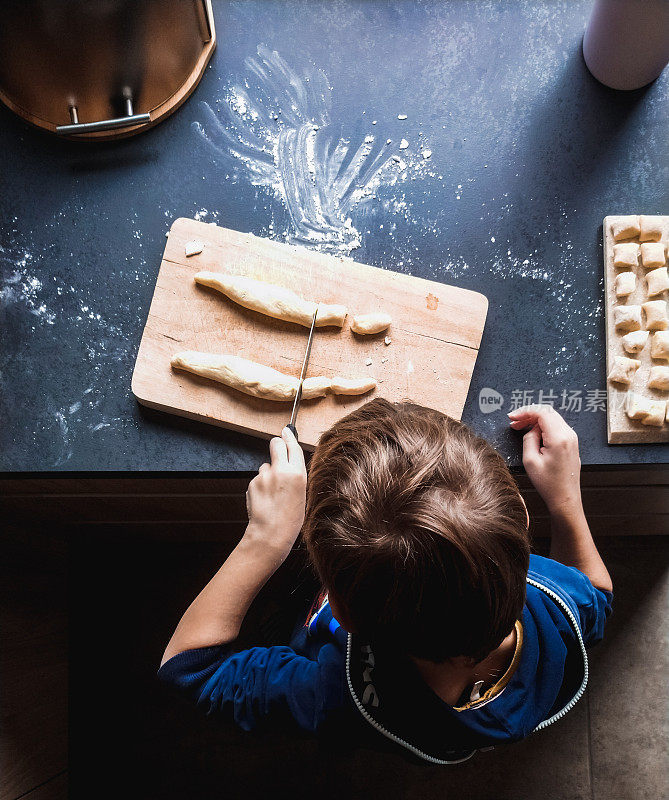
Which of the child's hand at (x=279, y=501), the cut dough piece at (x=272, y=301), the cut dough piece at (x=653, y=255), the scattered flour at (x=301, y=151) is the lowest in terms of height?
Answer: the child's hand at (x=279, y=501)

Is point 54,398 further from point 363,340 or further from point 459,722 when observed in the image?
point 459,722

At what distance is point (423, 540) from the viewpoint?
66 cm

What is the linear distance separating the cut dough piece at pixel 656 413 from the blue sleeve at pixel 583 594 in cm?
26

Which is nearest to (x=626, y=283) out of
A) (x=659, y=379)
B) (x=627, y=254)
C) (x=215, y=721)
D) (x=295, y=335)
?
(x=627, y=254)

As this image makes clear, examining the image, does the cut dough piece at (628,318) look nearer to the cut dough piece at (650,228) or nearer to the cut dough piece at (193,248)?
the cut dough piece at (650,228)

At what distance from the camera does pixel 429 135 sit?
3.64 feet

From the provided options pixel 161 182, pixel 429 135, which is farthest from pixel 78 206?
pixel 429 135

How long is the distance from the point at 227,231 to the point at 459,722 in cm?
79

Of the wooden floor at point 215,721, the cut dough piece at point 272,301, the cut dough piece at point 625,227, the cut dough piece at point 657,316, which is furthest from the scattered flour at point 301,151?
the wooden floor at point 215,721

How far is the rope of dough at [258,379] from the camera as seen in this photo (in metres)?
0.98

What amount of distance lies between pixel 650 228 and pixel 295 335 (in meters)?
0.60

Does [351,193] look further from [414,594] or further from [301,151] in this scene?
[414,594]

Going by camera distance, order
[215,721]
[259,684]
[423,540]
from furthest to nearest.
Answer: [215,721] < [259,684] < [423,540]

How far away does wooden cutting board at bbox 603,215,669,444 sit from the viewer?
3.28ft
